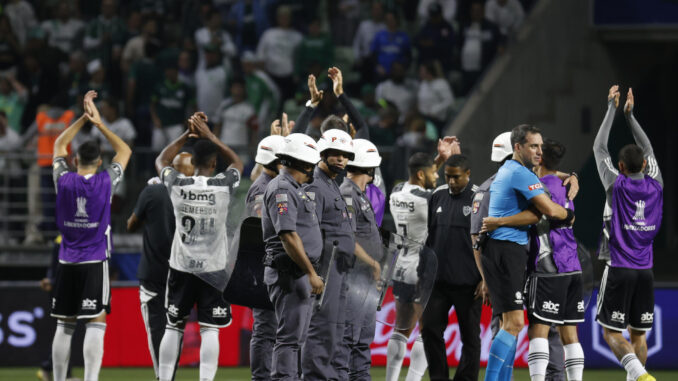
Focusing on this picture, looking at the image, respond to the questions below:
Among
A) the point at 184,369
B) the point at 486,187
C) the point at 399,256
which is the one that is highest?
the point at 486,187

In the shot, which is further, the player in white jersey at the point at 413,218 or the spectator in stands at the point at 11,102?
the spectator in stands at the point at 11,102

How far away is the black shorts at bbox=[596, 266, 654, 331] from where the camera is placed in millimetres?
11312

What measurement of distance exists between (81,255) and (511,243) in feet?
13.0

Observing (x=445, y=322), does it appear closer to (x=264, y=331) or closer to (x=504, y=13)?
(x=264, y=331)

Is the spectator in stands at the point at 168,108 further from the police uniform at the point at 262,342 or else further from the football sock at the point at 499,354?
the football sock at the point at 499,354

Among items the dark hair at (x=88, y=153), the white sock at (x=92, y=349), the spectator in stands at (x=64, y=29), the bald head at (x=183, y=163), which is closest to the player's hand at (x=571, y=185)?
the bald head at (x=183, y=163)

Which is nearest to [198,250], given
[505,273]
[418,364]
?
[418,364]

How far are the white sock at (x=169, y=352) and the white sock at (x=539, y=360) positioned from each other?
330 cm

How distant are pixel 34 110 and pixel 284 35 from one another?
14.2 feet

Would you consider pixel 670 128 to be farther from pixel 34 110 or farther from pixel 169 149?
pixel 169 149

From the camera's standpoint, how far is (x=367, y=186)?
11.3 m

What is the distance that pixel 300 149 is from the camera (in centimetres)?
923

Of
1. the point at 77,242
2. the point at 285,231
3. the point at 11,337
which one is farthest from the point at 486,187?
the point at 11,337

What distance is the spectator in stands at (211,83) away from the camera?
1914cm
